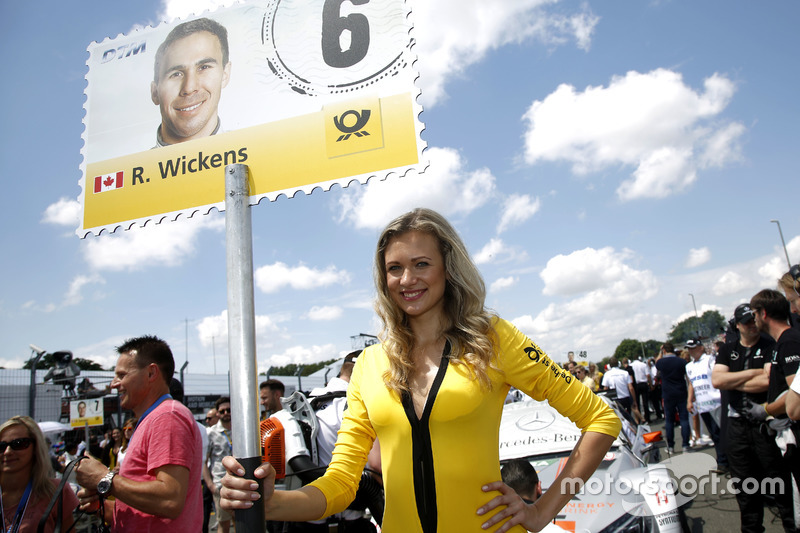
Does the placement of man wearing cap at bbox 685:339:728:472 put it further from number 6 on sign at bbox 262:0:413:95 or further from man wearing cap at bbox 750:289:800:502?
number 6 on sign at bbox 262:0:413:95

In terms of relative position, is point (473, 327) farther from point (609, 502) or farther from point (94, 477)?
point (609, 502)

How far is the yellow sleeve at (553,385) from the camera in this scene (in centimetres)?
175

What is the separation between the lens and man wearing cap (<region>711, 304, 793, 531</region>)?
4.23 meters

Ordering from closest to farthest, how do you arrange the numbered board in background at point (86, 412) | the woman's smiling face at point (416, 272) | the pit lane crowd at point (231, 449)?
the woman's smiling face at point (416, 272) → the pit lane crowd at point (231, 449) → the numbered board in background at point (86, 412)

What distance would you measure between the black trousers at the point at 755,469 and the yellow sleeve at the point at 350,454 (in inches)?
159

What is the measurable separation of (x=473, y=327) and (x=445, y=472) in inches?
19.5

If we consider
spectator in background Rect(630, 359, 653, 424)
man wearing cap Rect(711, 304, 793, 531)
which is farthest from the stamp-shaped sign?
spectator in background Rect(630, 359, 653, 424)

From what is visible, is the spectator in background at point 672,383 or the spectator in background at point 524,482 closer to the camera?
the spectator in background at point 524,482

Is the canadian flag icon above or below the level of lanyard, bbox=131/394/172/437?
above

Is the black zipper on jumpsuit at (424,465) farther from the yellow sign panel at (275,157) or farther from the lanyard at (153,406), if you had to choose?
the lanyard at (153,406)

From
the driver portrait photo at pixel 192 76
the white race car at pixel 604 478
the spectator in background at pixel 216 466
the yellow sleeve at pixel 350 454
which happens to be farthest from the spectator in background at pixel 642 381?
the driver portrait photo at pixel 192 76

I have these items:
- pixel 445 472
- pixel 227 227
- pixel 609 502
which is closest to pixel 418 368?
pixel 445 472

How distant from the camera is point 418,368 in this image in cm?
183

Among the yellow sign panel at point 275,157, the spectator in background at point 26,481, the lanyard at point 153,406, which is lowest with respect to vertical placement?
the spectator in background at point 26,481
